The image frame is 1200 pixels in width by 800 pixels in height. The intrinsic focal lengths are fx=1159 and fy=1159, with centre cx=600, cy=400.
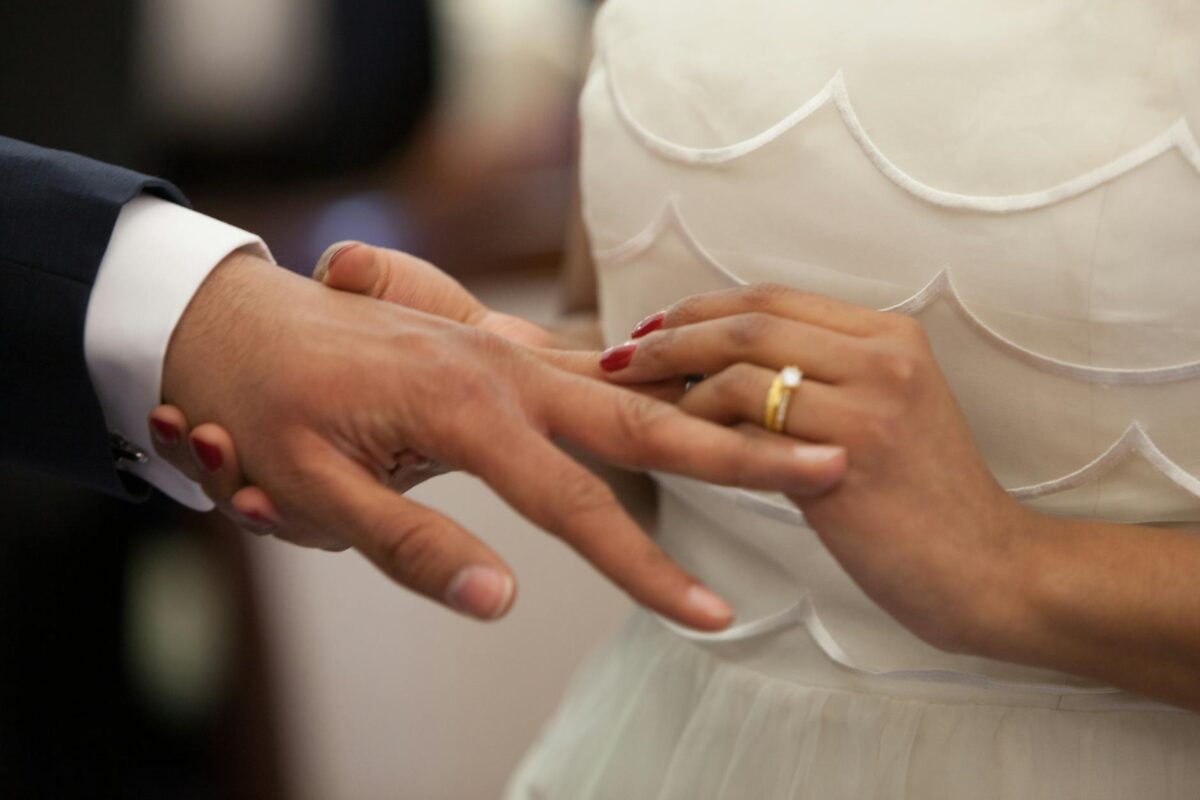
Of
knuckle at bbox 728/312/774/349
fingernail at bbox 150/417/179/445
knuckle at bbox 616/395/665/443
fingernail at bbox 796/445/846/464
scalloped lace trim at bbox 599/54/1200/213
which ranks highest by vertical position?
scalloped lace trim at bbox 599/54/1200/213

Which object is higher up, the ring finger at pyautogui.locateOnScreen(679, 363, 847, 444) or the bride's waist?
the ring finger at pyautogui.locateOnScreen(679, 363, 847, 444)

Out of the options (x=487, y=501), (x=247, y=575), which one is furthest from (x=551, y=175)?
(x=247, y=575)

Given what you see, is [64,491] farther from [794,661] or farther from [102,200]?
[794,661]

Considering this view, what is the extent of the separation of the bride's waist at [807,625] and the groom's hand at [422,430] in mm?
181

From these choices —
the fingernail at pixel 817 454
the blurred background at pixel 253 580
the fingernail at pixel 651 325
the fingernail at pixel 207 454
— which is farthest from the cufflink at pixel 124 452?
the blurred background at pixel 253 580

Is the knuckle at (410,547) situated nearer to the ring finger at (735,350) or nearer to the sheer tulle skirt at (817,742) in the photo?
the ring finger at (735,350)

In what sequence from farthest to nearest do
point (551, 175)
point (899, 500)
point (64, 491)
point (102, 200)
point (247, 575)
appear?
point (551, 175)
point (247, 575)
point (64, 491)
point (102, 200)
point (899, 500)

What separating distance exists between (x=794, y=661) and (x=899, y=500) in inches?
10.2

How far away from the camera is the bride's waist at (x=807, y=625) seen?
2.43 ft

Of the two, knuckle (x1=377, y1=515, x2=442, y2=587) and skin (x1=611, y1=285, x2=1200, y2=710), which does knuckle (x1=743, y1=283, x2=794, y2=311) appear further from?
knuckle (x1=377, y1=515, x2=442, y2=587)

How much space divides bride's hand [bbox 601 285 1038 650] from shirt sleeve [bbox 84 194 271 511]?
1.10 ft

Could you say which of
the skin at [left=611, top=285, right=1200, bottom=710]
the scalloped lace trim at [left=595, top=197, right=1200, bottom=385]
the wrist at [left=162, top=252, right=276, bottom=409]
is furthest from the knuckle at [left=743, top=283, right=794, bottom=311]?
the wrist at [left=162, top=252, right=276, bottom=409]

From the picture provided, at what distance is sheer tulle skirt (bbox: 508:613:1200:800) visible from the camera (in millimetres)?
735

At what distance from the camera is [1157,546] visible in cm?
65
